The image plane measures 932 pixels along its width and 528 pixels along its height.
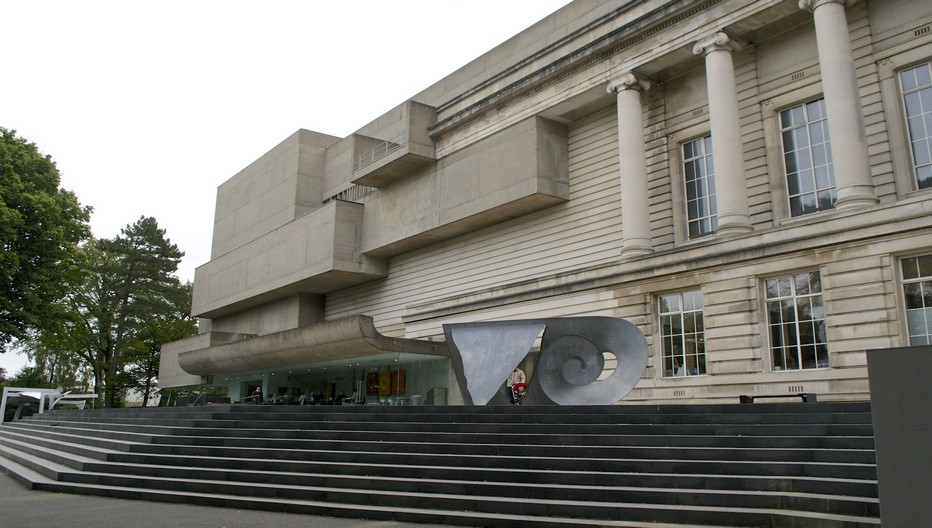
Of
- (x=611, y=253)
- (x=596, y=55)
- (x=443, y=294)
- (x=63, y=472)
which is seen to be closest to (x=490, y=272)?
(x=443, y=294)

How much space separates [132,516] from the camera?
10367mm

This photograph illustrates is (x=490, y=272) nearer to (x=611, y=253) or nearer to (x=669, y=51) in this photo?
(x=611, y=253)

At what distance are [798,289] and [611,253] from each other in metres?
7.66

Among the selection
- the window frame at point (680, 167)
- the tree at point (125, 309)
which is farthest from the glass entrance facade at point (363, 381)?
the tree at point (125, 309)

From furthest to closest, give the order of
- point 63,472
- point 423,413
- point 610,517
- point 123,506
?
point 423,413
point 63,472
point 123,506
point 610,517

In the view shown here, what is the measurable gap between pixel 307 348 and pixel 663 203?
17.3 meters

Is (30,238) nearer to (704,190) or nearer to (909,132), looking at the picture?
(704,190)

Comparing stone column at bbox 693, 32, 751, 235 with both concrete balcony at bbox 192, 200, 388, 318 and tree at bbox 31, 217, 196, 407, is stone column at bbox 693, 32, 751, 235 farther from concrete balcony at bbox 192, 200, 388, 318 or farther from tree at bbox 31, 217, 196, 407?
tree at bbox 31, 217, 196, 407

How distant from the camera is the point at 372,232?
36812 mm

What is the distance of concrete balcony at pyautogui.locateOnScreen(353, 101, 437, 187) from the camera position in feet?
109

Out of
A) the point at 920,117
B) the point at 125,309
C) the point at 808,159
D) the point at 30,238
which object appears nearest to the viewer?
the point at 920,117

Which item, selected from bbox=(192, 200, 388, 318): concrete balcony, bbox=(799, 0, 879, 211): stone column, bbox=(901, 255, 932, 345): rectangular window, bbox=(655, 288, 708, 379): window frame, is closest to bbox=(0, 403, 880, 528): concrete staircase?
bbox=(901, 255, 932, 345): rectangular window

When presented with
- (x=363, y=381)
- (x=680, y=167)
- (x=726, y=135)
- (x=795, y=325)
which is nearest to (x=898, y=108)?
(x=726, y=135)

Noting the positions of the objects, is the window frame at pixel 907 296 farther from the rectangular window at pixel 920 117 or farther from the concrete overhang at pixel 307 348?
the concrete overhang at pixel 307 348
